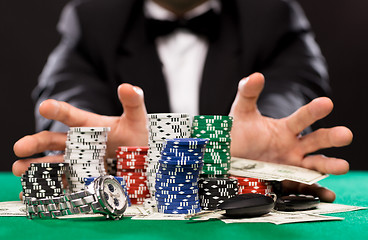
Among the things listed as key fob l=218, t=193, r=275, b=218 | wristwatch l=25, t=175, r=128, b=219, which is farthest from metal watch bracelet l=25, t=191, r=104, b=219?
key fob l=218, t=193, r=275, b=218

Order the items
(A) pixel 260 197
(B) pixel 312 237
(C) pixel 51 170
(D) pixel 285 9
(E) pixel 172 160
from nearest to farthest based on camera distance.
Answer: (B) pixel 312 237 → (A) pixel 260 197 → (E) pixel 172 160 → (C) pixel 51 170 → (D) pixel 285 9

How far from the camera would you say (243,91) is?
2521 mm

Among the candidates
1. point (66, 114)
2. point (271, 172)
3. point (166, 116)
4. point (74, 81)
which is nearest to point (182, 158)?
point (166, 116)

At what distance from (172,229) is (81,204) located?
454mm

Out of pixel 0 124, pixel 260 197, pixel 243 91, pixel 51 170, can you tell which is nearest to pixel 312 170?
pixel 243 91

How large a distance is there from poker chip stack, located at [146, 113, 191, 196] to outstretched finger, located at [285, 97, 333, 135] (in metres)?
0.76

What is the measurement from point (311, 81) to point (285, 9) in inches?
48.3

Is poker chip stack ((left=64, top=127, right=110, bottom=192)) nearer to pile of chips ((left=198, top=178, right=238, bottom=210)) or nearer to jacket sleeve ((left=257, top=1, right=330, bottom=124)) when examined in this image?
pile of chips ((left=198, top=178, right=238, bottom=210))

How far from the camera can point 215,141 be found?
2.25 metres

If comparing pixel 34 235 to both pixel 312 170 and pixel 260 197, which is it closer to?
pixel 260 197

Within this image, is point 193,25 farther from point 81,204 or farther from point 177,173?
point 81,204

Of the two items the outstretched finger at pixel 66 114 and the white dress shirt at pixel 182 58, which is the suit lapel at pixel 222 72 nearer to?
the white dress shirt at pixel 182 58

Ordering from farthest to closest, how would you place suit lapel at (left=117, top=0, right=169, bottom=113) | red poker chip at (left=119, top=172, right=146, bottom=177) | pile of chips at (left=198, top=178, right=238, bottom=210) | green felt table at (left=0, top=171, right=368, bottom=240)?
suit lapel at (left=117, top=0, right=169, bottom=113), red poker chip at (left=119, top=172, right=146, bottom=177), pile of chips at (left=198, top=178, right=238, bottom=210), green felt table at (left=0, top=171, right=368, bottom=240)

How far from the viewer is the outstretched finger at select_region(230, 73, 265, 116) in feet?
8.00
